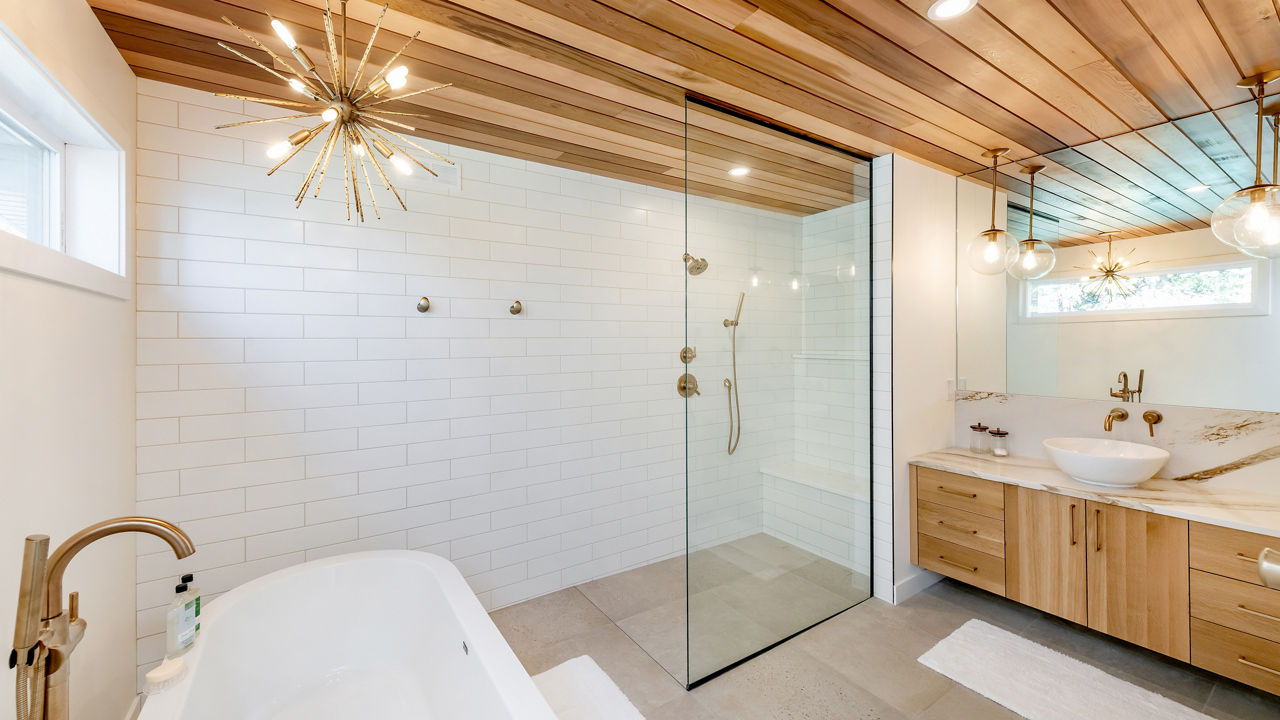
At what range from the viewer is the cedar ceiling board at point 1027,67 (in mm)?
1727

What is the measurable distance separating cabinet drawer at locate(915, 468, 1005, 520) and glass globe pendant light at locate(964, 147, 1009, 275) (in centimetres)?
132

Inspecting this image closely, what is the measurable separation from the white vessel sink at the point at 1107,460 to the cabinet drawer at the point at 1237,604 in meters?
0.44

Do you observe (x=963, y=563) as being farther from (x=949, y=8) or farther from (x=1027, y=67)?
(x=949, y=8)

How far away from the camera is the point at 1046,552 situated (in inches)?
102

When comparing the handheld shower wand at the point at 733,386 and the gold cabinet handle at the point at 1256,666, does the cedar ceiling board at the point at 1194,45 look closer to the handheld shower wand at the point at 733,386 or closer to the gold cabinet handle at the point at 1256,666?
the handheld shower wand at the point at 733,386

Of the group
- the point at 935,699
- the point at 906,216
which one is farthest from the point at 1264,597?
the point at 906,216

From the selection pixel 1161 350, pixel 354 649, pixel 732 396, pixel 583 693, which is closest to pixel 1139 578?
pixel 1161 350

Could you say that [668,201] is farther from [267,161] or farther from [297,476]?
[297,476]

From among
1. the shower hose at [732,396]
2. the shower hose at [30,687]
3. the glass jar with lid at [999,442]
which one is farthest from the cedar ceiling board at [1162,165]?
the shower hose at [30,687]

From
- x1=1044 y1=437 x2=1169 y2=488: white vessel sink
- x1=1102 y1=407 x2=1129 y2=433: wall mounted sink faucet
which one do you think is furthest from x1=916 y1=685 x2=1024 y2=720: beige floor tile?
x1=1102 y1=407 x2=1129 y2=433: wall mounted sink faucet

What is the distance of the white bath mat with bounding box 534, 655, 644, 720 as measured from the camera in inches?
82.6

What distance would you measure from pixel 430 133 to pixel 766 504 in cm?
251

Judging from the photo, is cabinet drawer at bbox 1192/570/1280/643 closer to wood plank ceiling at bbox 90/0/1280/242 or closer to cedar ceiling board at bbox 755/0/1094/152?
wood plank ceiling at bbox 90/0/1280/242

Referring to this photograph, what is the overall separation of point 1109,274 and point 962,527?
1.61 m
